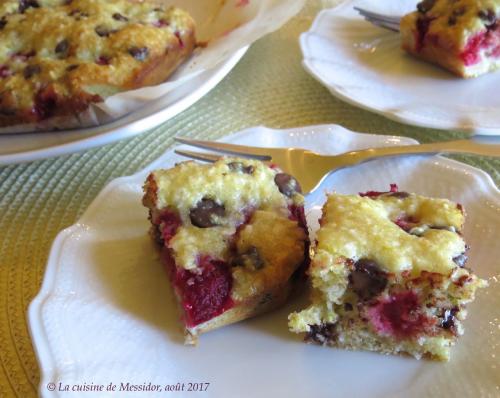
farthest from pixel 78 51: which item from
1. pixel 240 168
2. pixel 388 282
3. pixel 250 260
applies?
pixel 388 282

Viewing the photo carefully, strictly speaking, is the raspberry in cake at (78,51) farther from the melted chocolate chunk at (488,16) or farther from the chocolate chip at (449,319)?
the chocolate chip at (449,319)

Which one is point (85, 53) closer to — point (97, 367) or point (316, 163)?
point (316, 163)

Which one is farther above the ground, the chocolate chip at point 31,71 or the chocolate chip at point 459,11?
the chocolate chip at point 459,11

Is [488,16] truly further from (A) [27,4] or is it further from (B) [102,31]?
(A) [27,4]

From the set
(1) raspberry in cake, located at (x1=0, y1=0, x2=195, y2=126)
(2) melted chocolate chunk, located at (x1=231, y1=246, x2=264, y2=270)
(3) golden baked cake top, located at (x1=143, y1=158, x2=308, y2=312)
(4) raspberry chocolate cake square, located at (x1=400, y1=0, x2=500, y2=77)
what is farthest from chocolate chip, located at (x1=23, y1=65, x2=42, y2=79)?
(4) raspberry chocolate cake square, located at (x1=400, y1=0, x2=500, y2=77)

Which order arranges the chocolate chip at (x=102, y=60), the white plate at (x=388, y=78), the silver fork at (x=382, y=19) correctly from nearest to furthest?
the white plate at (x=388, y=78) → the chocolate chip at (x=102, y=60) → the silver fork at (x=382, y=19)

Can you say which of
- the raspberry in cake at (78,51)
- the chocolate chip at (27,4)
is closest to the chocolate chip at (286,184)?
the raspberry in cake at (78,51)
